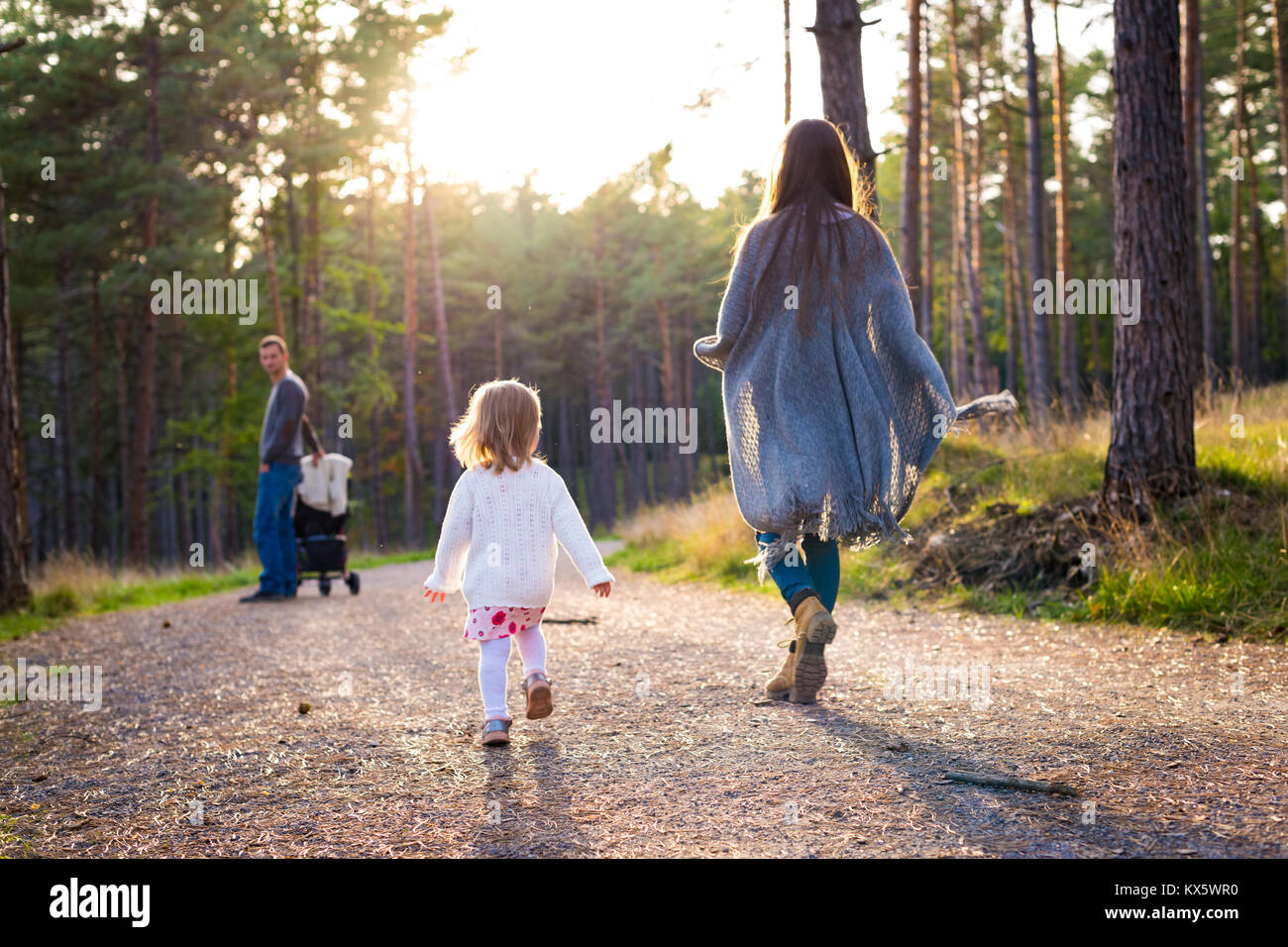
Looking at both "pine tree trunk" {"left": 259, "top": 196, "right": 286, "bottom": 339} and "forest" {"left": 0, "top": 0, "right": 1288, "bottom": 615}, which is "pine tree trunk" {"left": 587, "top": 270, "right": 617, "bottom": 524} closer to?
"forest" {"left": 0, "top": 0, "right": 1288, "bottom": 615}

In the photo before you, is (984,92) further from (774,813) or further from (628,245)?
(774,813)

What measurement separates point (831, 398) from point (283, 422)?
7.02 m

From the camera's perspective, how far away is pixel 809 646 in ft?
13.7

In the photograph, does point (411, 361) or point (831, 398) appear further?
point (411, 361)

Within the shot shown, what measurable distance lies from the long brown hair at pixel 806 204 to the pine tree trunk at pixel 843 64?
503 cm

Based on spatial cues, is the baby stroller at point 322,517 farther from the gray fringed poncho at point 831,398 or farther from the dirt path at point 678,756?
the gray fringed poncho at point 831,398

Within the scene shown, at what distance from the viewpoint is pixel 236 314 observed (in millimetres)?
27203

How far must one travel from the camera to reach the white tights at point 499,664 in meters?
3.95

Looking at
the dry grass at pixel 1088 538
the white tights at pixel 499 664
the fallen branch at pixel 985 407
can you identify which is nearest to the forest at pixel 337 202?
the dry grass at pixel 1088 538

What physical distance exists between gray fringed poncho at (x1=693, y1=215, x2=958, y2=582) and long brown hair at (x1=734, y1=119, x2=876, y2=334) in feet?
0.11

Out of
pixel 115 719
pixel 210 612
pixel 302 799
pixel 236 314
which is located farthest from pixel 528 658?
pixel 236 314

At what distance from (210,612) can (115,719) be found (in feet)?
16.9

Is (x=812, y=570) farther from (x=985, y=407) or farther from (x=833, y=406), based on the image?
(x=985, y=407)

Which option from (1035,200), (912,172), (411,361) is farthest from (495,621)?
(411,361)
